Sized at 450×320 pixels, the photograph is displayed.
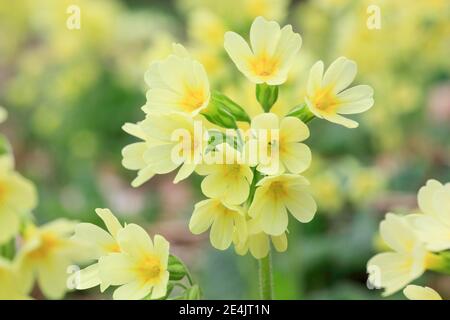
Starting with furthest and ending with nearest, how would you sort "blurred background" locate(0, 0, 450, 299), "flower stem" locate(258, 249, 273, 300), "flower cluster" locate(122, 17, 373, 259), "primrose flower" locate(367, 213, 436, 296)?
"blurred background" locate(0, 0, 450, 299) → "flower stem" locate(258, 249, 273, 300) → "flower cluster" locate(122, 17, 373, 259) → "primrose flower" locate(367, 213, 436, 296)

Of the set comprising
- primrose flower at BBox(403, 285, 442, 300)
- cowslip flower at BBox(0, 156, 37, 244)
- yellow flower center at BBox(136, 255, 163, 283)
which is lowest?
primrose flower at BBox(403, 285, 442, 300)

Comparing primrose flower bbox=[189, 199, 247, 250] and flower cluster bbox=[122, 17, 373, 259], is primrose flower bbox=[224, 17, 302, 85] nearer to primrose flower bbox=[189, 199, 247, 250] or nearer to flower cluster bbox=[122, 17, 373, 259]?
flower cluster bbox=[122, 17, 373, 259]

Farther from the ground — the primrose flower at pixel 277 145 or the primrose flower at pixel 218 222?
the primrose flower at pixel 277 145

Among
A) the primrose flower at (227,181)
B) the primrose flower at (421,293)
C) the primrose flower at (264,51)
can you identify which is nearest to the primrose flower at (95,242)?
the primrose flower at (227,181)

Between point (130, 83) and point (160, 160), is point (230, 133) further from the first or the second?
point (130, 83)

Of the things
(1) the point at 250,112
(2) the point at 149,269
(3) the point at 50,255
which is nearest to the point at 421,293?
(2) the point at 149,269

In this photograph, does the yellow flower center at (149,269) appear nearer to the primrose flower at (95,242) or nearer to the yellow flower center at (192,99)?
the primrose flower at (95,242)

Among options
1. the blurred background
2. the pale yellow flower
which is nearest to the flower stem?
the pale yellow flower
